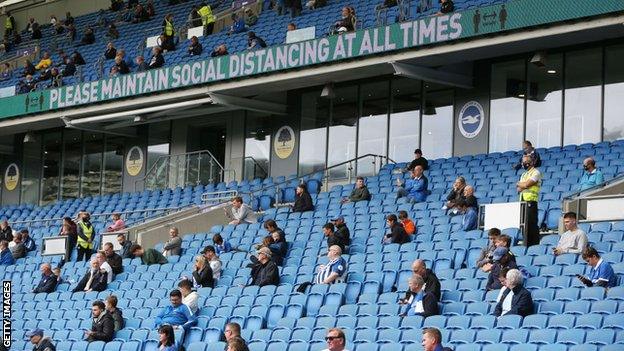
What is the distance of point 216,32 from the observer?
30.0 metres

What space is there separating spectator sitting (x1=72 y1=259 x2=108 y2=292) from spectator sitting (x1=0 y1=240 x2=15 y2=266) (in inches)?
181

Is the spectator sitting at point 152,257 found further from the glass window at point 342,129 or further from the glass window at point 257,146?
the glass window at point 257,146

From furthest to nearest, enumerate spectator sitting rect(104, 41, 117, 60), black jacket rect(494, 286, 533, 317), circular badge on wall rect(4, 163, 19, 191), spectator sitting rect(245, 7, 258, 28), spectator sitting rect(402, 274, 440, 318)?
circular badge on wall rect(4, 163, 19, 191)
spectator sitting rect(104, 41, 117, 60)
spectator sitting rect(245, 7, 258, 28)
spectator sitting rect(402, 274, 440, 318)
black jacket rect(494, 286, 533, 317)

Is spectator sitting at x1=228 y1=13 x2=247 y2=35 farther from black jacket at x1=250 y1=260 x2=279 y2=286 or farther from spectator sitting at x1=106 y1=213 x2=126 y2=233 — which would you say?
black jacket at x1=250 y1=260 x2=279 y2=286

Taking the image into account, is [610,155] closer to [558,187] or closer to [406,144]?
[558,187]

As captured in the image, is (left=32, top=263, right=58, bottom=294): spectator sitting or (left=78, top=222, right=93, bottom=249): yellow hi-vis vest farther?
(left=78, top=222, right=93, bottom=249): yellow hi-vis vest

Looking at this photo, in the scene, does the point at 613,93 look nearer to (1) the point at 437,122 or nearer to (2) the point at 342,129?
(1) the point at 437,122

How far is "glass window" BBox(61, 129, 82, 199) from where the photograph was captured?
3309 centimetres

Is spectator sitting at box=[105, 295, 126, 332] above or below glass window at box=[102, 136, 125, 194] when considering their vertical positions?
below

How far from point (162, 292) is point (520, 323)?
23.0ft

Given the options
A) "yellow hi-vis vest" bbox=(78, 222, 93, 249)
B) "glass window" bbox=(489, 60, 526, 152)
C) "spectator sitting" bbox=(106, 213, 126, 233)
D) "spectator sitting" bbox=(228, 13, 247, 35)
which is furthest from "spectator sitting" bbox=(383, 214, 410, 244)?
"spectator sitting" bbox=(228, 13, 247, 35)

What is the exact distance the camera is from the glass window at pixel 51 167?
3359 centimetres

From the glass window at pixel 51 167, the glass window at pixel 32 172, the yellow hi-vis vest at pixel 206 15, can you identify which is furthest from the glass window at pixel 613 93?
the glass window at pixel 32 172

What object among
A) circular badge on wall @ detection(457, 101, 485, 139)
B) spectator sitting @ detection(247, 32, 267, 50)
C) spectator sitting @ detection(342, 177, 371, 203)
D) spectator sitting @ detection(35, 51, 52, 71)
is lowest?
spectator sitting @ detection(342, 177, 371, 203)
